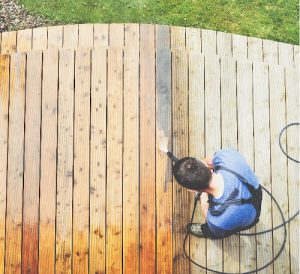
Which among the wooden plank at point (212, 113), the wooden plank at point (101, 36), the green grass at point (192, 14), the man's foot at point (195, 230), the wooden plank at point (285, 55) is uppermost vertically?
the green grass at point (192, 14)

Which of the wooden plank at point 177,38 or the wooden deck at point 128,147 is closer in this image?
the wooden deck at point 128,147

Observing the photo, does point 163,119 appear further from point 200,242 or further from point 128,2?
Answer: point 128,2

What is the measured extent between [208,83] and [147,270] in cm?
202

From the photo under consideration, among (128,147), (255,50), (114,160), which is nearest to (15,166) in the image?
(114,160)

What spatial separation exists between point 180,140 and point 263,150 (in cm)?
91

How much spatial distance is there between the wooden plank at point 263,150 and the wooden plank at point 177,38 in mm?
840

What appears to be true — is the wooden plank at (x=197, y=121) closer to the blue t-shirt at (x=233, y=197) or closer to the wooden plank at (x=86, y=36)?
the blue t-shirt at (x=233, y=197)

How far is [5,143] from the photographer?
4.99 m

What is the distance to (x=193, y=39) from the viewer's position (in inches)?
221

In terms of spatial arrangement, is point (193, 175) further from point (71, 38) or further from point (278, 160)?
point (71, 38)

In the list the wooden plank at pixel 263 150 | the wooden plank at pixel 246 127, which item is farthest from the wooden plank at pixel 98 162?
the wooden plank at pixel 263 150

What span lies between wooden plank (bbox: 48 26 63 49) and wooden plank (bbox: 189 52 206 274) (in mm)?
1494

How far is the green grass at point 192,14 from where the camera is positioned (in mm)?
6816

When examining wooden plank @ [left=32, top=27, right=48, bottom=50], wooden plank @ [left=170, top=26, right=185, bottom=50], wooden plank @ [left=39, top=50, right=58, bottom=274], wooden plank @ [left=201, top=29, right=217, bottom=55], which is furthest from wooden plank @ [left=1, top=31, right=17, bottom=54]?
wooden plank @ [left=201, top=29, right=217, bottom=55]
